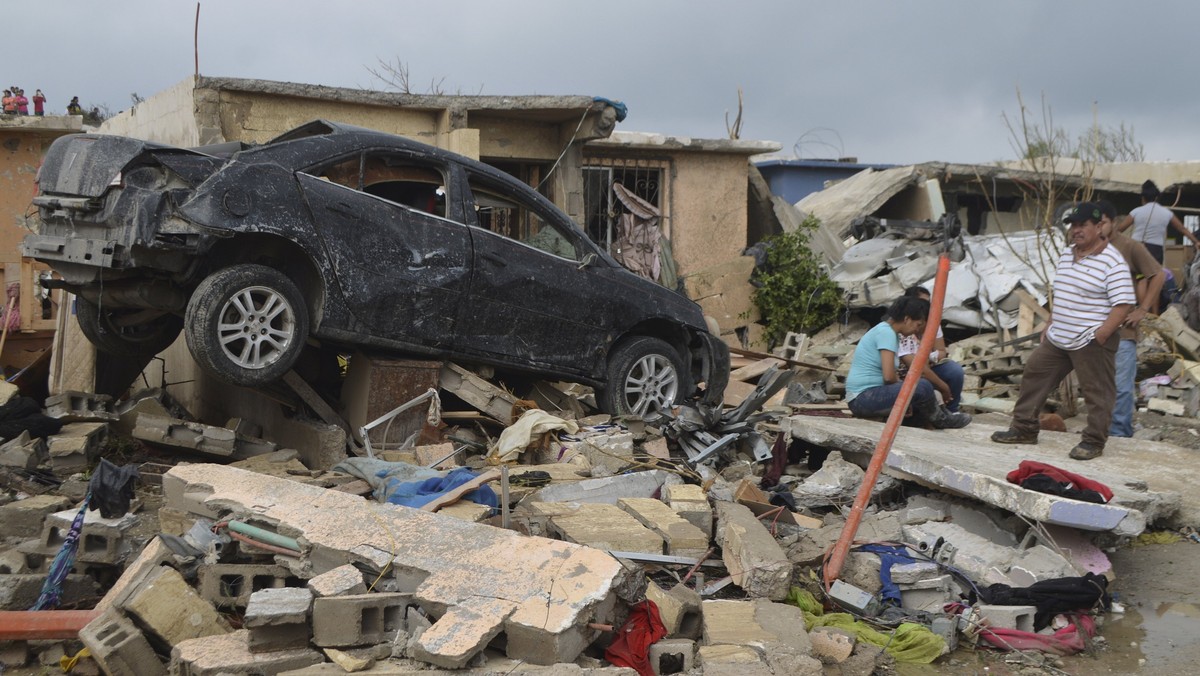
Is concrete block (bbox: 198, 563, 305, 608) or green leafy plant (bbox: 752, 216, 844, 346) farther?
green leafy plant (bbox: 752, 216, 844, 346)

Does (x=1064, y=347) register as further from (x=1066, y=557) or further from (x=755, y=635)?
Answer: (x=755, y=635)

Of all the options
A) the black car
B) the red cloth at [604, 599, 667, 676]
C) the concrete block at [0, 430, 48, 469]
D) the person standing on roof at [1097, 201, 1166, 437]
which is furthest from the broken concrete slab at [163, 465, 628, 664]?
the person standing on roof at [1097, 201, 1166, 437]

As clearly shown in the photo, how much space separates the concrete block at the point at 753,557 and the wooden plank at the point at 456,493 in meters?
1.34

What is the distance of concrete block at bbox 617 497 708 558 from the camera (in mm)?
5754

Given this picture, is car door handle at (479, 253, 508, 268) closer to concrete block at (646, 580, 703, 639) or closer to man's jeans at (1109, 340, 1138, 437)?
concrete block at (646, 580, 703, 639)

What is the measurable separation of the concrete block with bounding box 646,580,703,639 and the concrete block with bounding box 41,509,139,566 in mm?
2639

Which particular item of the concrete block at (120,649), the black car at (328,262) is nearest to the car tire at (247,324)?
the black car at (328,262)

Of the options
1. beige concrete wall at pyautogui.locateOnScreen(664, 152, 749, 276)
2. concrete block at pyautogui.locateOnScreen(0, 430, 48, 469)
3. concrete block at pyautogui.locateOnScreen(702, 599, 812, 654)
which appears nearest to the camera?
concrete block at pyautogui.locateOnScreen(702, 599, 812, 654)

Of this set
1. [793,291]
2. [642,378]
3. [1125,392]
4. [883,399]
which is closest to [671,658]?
[883,399]

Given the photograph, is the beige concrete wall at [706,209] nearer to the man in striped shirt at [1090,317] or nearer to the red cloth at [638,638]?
the man in striped shirt at [1090,317]

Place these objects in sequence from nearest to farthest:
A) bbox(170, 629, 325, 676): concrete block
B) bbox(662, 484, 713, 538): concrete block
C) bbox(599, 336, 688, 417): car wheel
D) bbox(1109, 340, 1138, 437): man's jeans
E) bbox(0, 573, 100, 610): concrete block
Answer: bbox(170, 629, 325, 676): concrete block
bbox(0, 573, 100, 610): concrete block
bbox(662, 484, 713, 538): concrete block
bbox(599, 336, 688, 417): car wheel
bbox(1109, 340, 1138, 437): man's jeans

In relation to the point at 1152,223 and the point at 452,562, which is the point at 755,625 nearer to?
the point at 452,562

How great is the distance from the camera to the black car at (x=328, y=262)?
653cm

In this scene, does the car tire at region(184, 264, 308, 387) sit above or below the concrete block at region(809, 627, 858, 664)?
above
